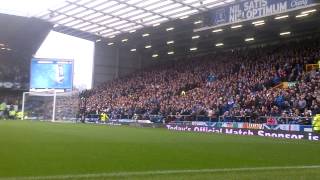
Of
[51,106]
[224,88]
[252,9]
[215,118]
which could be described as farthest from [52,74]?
[252,9]

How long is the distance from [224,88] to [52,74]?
53.4ft

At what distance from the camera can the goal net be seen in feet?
146

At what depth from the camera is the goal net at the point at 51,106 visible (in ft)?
146

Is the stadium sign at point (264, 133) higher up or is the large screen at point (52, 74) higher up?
the large screen at point (52, 74)

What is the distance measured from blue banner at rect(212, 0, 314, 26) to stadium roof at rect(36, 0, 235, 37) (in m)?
1.81

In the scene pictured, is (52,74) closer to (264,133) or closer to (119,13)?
(119,13)

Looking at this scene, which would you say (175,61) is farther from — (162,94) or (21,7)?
(21,7)

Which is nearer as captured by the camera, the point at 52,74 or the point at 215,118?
the point at 215,118

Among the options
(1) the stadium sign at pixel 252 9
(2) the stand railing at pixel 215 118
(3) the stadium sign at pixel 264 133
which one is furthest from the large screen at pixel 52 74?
(1) the stadium sign at pixel 252 9

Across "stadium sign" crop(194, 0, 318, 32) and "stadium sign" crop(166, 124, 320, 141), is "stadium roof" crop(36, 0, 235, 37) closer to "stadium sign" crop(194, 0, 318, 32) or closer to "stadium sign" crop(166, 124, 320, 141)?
"stadium sign" crop(194, 0, 318, 32)

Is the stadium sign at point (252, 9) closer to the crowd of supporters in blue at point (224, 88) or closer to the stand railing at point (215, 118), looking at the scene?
the crowd of supporters in blue at point (224, 88)

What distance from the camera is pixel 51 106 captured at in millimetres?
45031

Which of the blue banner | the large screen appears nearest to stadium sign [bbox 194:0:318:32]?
the blue banner

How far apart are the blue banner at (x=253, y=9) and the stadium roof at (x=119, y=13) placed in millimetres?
1807
